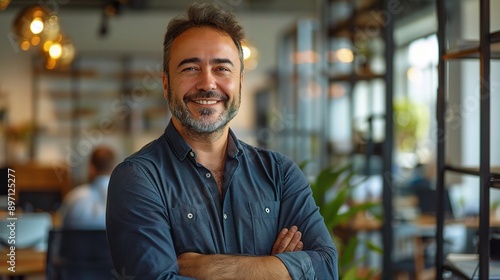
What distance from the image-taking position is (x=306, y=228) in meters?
1.93

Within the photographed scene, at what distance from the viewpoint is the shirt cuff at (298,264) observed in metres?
1.77

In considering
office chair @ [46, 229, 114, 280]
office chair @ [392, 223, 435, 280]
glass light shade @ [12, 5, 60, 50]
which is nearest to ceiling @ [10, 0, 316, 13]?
office chair @ [392, 223, 435, 280]

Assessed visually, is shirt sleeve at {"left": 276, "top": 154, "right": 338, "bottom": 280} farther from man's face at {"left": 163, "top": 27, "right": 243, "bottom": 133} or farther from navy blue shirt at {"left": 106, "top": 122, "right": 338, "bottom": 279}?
man's face at {"left": 163, "top": 27, "right": 243, "bottom": 133}

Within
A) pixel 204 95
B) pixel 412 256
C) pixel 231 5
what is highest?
pixel 231 5

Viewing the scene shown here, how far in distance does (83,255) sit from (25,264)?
2.28 ft

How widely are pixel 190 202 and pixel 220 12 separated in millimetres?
489

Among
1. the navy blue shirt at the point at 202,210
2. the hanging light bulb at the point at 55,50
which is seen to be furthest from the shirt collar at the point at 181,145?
the hanging light bulb at the point at 55,50

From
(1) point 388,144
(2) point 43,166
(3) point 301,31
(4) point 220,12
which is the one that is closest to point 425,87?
(3) point 301,31

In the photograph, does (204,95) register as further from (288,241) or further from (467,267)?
(467,267)

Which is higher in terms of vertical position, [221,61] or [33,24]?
[33,24]

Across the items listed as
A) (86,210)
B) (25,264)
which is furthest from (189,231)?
(86,210)

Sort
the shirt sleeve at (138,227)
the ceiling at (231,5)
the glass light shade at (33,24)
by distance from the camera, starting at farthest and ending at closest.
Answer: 1. the ceiling at (231,5)
2. the glass light shade at (33,24)
3. the shirt sleeve at (138,227)

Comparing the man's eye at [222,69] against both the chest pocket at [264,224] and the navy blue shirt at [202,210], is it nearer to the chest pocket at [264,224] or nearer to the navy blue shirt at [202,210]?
the navy blue shirt at [202,210]

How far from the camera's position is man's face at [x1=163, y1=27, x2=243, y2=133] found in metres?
1.82
